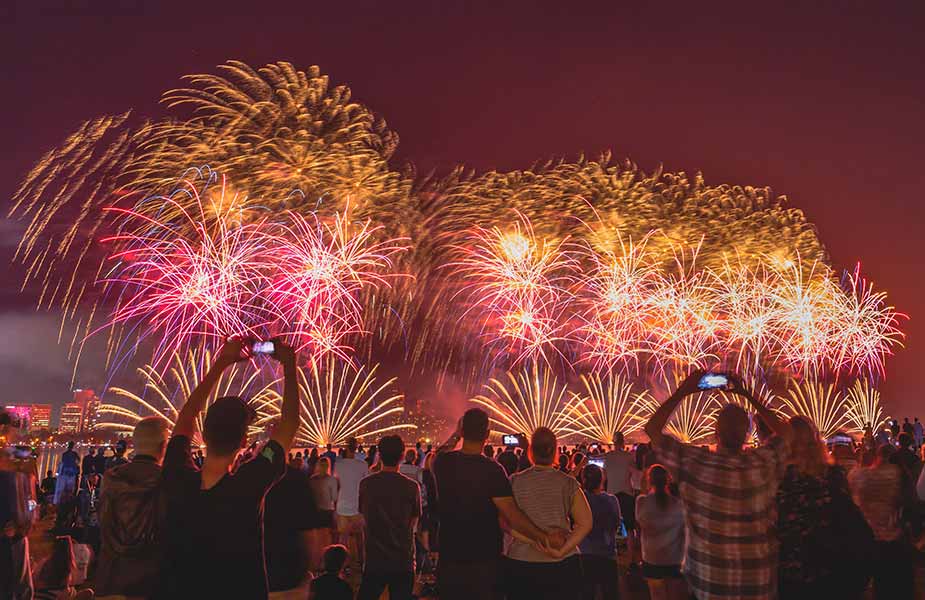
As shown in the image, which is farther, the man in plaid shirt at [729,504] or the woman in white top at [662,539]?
the woman in white top at [662,539]

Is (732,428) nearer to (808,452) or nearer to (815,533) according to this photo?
(808,452)

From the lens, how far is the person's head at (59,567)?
691 cm

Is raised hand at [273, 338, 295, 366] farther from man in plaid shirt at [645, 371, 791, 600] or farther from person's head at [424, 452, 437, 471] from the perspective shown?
man in plaid shirt at [645, 371, 791, 600]

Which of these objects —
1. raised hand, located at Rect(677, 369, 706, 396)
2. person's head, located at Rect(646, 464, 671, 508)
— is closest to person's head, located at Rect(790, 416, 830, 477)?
raised hand, located at Rect(677, 369, 706, 396)

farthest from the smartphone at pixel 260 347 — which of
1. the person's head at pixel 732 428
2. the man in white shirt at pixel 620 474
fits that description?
the man in white shirt at pixel 620 474

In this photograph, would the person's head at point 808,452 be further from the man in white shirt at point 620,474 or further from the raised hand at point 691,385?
the man in white shirt at point 620,474

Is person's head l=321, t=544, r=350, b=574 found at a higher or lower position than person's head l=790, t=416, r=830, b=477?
lower

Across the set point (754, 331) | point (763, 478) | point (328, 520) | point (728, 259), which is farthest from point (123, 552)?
point (754, 331)

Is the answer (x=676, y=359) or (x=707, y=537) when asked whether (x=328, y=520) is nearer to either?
(x=707, y=537)

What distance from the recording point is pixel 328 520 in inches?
384

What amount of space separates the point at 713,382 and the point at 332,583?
3392 millimetres

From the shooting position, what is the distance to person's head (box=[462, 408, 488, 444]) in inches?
A: 236

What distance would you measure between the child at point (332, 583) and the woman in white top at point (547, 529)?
1.41m

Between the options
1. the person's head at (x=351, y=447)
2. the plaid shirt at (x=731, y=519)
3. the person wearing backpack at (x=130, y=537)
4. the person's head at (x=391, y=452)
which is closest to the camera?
the person wearing backpack at (x=130, y=537)
